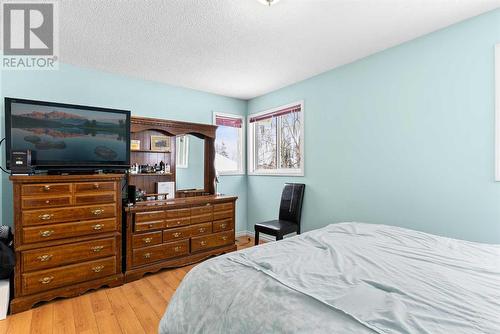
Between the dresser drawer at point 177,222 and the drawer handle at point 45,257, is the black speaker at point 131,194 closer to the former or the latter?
the dresser drawer at point 177,222

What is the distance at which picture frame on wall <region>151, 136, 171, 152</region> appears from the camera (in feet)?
11.5

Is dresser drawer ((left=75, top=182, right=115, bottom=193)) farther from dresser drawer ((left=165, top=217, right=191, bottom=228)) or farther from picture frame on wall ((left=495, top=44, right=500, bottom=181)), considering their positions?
picture frame on wall ((left=495, top=44, right=500, bottom=181))

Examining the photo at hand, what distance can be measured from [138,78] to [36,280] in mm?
2569

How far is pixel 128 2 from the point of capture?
1.90 m

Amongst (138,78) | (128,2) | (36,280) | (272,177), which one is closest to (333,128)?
(272,177)

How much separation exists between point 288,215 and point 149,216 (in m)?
1.83

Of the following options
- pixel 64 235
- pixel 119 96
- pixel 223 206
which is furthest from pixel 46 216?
pixel 223 206

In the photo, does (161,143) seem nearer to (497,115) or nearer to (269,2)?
(269,2)

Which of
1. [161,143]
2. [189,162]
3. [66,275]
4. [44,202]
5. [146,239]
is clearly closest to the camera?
[44,202]

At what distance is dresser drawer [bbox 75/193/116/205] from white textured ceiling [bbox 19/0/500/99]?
1.52 m

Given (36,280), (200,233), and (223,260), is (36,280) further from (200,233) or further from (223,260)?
(223,260)

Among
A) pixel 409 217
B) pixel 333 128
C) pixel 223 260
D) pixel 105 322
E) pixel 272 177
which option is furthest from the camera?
pixel 272 177

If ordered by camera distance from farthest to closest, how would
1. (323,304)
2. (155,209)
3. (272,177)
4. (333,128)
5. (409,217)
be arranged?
1. (272,177)
2. (333,128)
3. (155,209)
4. (409,217)
5. (323,304)

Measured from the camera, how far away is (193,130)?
12.1 ft
